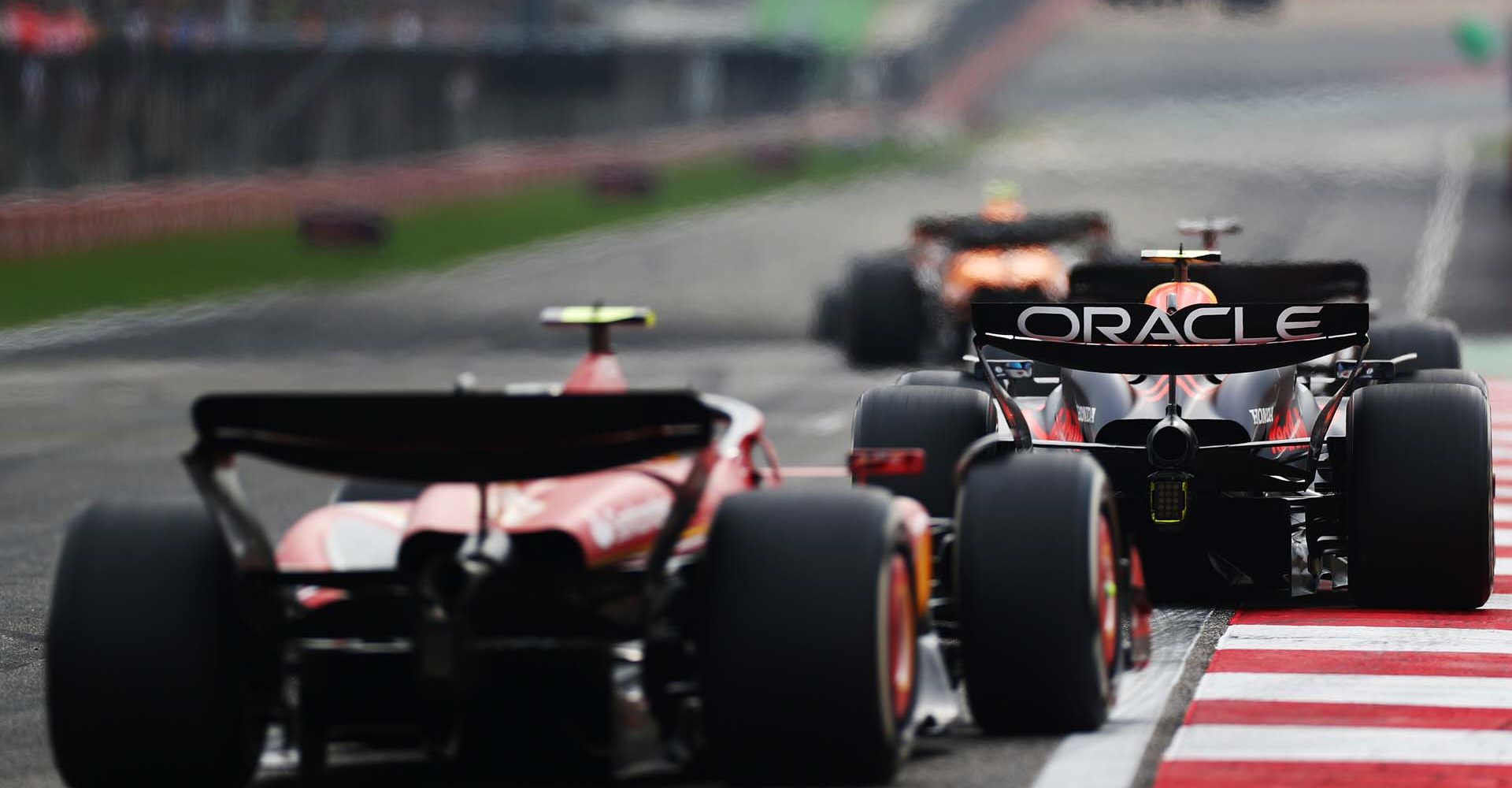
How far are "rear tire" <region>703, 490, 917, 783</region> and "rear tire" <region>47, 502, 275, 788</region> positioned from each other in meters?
1.11

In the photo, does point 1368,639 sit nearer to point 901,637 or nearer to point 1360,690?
point 1360,690

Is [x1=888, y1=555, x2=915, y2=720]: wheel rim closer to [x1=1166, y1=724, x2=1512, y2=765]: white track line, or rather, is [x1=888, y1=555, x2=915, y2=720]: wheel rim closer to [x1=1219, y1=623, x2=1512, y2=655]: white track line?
[x1=1166, y1=724, x2=1512, y2=765]: white track line

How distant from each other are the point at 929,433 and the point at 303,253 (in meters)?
28.0

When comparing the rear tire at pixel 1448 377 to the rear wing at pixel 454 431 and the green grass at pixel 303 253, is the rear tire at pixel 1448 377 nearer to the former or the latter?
the rear wing at pixel 454 431

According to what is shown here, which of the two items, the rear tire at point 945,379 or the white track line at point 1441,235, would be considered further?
the white track line at point 1441,235

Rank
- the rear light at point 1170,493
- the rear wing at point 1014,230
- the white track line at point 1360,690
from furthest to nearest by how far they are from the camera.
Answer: the rear wing at point 1014,230 < the rear light at point 1170,493 < the white track line at point 1360,690

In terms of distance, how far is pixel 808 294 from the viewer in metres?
36.0

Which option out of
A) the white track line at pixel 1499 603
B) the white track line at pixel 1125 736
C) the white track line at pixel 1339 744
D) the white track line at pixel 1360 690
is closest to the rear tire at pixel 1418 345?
the white track line at pixel 1499 603

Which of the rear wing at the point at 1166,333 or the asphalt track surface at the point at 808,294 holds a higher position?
the rear wing at the point at 1166,333

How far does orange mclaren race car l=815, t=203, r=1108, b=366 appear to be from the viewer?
21.8 metres

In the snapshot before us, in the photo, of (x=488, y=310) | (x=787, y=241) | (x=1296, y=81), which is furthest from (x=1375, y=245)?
(x=1296, y=81)

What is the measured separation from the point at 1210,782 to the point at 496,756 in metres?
1.77

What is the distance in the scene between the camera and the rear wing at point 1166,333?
9695mm

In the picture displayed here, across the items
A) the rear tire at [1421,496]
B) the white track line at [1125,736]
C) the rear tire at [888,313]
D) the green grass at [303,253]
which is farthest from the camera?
the green grass at [303,253]
